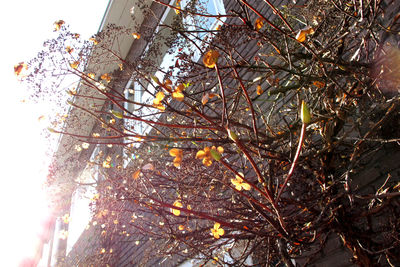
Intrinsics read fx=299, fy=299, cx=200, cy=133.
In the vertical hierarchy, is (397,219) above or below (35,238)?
below

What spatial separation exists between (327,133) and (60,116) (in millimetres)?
4504

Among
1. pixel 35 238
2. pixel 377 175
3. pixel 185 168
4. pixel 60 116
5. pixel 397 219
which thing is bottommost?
pixel 397 219

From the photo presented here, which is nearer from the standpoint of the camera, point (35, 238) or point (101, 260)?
point (101, 260)

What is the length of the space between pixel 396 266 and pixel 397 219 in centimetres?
39

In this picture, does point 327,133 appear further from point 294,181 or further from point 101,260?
point 101,260

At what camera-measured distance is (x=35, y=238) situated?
12.2 meters

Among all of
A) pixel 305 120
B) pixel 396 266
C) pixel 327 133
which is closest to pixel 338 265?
pixel 396 266

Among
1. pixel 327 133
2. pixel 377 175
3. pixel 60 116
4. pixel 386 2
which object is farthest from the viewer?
pixel 60 116

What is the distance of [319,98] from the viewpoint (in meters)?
1.79

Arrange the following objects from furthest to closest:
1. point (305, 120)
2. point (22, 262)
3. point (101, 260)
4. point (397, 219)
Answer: point (22, 262) → point (101, 260) → point (397, 219) → point (305, 120)

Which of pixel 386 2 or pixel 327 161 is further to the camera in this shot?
pixel 386 2

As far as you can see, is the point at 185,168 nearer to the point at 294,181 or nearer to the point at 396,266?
the point at 294,181

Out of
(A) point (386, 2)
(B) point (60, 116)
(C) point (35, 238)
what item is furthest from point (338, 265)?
(C) point (35, 238)

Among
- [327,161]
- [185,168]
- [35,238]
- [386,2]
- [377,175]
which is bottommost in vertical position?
[377,175]
